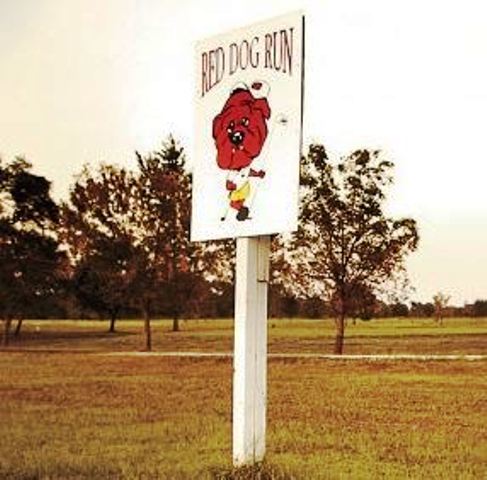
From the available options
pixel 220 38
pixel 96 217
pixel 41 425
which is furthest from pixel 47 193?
pixel 220 38

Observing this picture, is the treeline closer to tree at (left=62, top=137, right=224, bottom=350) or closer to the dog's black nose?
tree at (left=62, top=137, right=224, bottom=350)

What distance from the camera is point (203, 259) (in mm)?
47406

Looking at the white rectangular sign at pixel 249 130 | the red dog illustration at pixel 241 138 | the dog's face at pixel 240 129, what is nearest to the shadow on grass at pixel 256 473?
the white rectangular sign at pixel 249 130

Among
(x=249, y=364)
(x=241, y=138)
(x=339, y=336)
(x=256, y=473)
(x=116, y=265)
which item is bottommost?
(x=256, y=473)

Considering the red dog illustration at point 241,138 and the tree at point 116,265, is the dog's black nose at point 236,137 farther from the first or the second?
the tree at point 116,265

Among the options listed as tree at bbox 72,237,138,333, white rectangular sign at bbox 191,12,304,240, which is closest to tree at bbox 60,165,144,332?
tree at bbox 72,237,138,333

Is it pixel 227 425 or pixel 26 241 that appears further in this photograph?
pixel 26 241

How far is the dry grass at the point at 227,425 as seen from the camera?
29.9 feet

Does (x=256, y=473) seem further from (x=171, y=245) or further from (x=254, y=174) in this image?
(x=171, y=245)

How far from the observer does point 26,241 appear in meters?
55.0

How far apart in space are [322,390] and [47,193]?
127 ft

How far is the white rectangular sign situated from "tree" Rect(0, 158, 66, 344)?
4540 cm

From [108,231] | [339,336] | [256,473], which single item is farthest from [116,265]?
[256,473]

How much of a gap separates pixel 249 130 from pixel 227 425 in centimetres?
546
